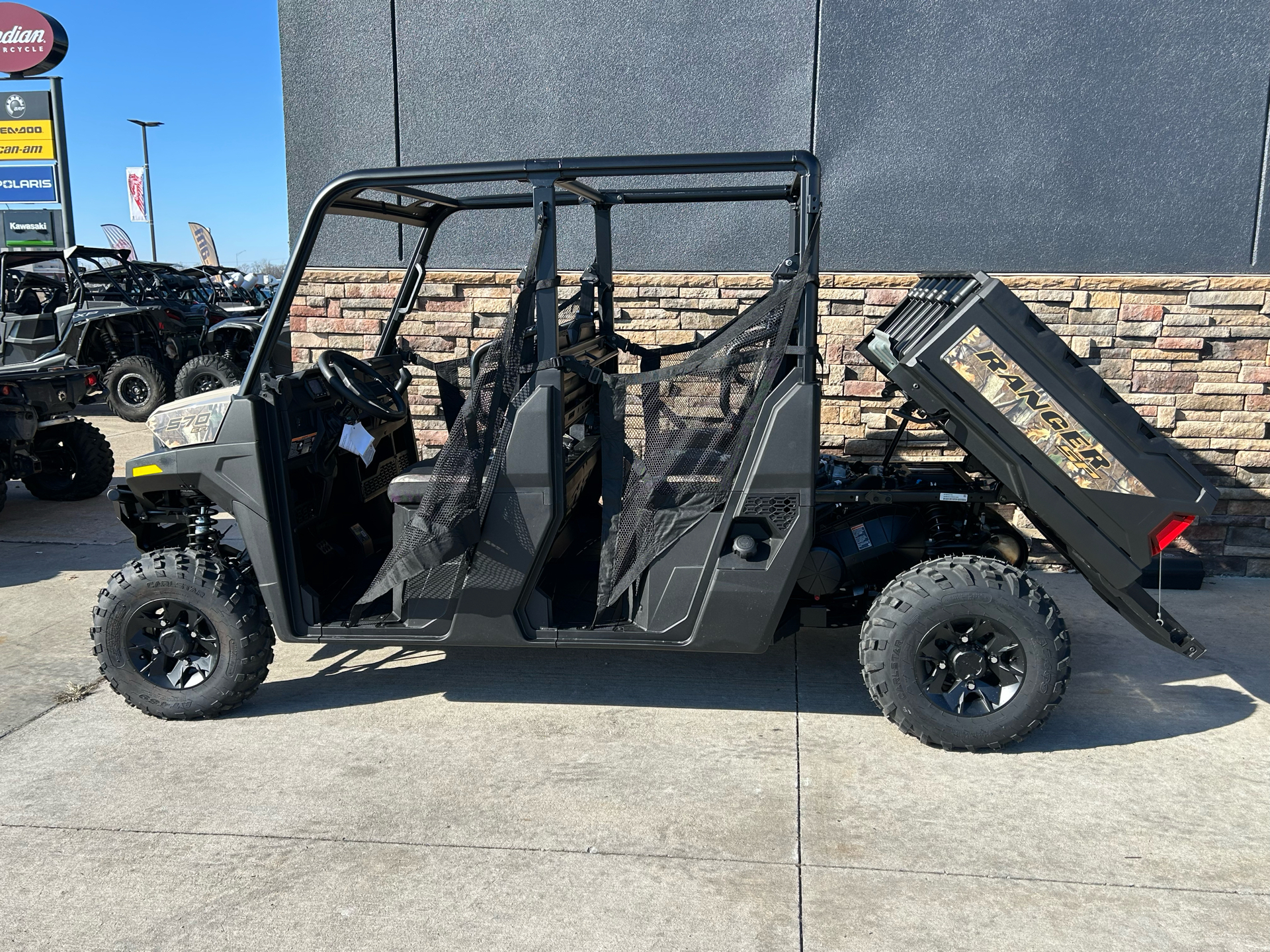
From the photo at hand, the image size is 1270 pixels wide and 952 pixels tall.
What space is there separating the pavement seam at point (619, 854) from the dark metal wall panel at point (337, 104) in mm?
4137

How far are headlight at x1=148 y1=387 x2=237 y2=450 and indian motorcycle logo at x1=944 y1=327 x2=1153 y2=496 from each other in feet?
8.48

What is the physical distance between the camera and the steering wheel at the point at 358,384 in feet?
12.2

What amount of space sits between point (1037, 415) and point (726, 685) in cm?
168

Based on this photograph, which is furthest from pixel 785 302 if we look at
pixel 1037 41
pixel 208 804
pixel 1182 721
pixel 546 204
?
pixel 1037 41

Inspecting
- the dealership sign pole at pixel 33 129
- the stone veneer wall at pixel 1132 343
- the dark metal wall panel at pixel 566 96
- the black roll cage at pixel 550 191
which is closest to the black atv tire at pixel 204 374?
the dark metal wall panel at pixel 566 96

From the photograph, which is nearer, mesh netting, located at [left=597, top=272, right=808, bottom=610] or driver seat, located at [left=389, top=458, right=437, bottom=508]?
mesh netting, located at [left=597, top=272, right=808, bottom=610]

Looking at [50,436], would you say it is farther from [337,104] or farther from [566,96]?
[566,96]

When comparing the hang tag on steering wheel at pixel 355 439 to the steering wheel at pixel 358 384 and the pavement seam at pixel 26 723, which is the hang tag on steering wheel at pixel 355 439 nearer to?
the steering wheel at pixel 358 384

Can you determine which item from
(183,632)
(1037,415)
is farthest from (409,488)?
(1037,415)

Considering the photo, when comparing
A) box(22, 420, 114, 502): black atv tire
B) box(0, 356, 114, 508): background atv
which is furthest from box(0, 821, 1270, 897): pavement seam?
box(22, 420, 114, 502): black atv tire

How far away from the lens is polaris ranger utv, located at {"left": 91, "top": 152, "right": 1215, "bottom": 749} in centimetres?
332

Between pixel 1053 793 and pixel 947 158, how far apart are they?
376 centimetres

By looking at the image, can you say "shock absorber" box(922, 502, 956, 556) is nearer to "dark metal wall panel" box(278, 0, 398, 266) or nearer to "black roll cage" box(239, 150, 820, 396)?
"black roll cage" box(239, 150, 820, 396)

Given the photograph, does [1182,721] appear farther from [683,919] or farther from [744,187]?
[744,187]
